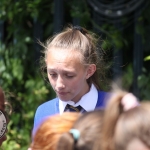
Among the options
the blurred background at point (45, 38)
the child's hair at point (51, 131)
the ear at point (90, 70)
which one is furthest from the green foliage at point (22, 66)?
the child's hair at point (51, 131)

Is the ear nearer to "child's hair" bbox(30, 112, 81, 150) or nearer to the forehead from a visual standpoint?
the forehead

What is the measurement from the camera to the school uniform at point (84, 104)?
9.37 feet

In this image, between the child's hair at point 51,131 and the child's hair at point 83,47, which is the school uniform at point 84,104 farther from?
the child's hair at point 51,131

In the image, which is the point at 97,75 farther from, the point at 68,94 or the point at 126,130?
the point at 126,130

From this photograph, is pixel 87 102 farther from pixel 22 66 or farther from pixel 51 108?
pixel 22 66

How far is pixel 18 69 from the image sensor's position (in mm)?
4773

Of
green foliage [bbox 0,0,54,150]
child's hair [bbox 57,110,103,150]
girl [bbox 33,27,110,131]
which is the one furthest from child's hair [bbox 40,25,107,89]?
green foliage [bbox 0,0,54,150]

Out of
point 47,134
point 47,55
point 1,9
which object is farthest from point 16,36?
point 47,134

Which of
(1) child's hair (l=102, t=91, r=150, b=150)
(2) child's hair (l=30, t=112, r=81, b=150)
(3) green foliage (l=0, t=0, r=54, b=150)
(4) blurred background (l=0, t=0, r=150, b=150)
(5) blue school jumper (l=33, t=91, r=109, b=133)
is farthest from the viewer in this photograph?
(3) green foliage (l=0, t=0, r=54, b=150)

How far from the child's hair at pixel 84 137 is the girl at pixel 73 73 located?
848 millimetres

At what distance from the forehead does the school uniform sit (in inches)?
6.5

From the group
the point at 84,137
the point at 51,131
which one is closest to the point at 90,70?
the point at 51,131

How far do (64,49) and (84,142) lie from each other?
3.54ft

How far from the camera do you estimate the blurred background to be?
4.18 metres
